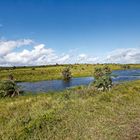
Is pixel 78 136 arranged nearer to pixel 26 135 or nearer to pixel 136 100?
pixel 26 135

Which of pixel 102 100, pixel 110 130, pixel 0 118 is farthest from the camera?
pixel 102 100

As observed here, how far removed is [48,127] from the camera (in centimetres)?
1662

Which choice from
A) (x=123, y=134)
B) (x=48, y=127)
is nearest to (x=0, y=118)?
(x=48, y=127)

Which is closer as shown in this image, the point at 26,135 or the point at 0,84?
the point at 26,135

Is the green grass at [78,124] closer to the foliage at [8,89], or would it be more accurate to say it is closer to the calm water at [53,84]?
the foliage at [8,89]

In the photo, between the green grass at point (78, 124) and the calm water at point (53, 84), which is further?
the calm water at point (53, 84)

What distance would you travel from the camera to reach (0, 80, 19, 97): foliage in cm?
5553

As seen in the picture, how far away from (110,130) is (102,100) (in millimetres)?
9602

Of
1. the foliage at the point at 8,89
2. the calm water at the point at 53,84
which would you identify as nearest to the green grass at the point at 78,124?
the foliage at the point at 8,89

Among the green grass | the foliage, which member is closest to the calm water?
the foliage

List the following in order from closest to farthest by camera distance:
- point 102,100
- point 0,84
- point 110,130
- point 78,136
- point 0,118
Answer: point 78,136 → point 110,130 → point 0,118 → point 102,100 → point 0,84

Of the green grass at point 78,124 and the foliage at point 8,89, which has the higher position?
the green grass at point 78,124

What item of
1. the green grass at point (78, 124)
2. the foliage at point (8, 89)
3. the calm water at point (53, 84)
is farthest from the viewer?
the calm water at point (53, 84)

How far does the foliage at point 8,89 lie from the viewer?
55528mm
